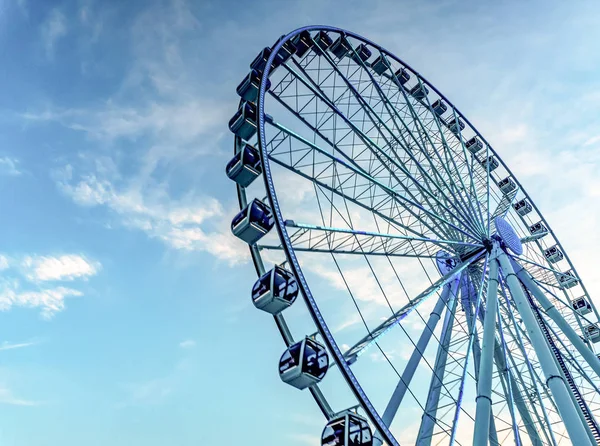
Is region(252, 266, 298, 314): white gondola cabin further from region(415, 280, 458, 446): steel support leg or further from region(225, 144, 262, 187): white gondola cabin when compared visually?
region(415, 280, 458, 446): steel support leg

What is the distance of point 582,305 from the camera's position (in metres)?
22.7

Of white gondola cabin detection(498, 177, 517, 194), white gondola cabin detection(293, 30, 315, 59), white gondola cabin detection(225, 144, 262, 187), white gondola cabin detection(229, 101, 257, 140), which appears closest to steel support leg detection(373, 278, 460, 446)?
white gondola cabin detection(225, 144, 262, 187)

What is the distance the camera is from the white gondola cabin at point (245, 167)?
12984mm

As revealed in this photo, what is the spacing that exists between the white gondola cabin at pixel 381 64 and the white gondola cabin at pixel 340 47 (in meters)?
1.99

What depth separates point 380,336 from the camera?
408 inches

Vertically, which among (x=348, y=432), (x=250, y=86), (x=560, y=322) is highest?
(x=250, y=86)

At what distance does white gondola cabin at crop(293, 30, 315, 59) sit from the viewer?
53.2ft

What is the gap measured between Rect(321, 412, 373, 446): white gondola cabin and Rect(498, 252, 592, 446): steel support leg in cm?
408

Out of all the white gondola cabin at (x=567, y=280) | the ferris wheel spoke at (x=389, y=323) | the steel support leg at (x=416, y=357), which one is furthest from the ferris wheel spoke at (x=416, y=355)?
the white gondola cabin at (x=567, y=280)

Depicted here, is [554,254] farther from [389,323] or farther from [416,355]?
[389,323]

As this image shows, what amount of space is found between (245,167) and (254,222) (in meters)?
2.03

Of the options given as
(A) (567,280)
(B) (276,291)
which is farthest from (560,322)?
(A) (567,280)

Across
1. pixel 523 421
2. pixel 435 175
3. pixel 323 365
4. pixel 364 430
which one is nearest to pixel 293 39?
pixel 435 175

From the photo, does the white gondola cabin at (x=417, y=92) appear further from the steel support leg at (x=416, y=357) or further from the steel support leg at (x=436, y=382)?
the steel support leg at (x=436, y=382)
